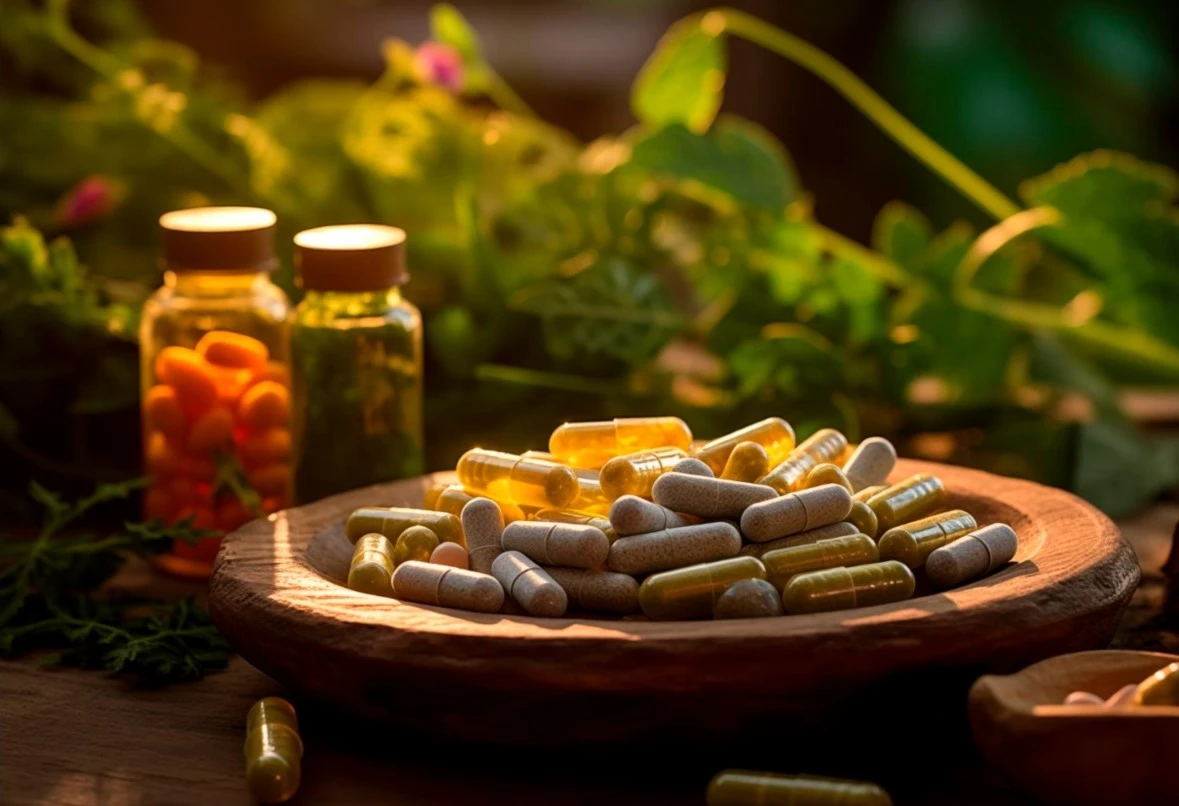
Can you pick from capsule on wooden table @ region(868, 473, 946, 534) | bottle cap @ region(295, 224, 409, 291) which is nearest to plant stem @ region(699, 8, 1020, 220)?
bottle cap @ region(295, 224, 409, 291)

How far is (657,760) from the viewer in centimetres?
90

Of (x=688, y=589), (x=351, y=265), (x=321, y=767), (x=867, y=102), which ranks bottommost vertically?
(x=321, y=767)

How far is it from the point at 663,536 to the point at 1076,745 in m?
0.28

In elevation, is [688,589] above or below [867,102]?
below

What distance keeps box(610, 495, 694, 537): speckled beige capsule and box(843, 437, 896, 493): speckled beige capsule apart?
0.72ft

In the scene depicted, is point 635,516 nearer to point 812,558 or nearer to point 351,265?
point 812,558

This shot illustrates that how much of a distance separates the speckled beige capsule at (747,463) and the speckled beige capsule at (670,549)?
11 centimetres

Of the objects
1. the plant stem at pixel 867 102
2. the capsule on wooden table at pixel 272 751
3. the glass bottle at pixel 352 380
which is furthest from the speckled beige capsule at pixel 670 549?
the plant stem at pixel 867 102

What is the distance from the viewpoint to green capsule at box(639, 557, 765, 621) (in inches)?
36.6

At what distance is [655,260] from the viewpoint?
5.50 ft

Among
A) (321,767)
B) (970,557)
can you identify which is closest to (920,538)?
(970,557)

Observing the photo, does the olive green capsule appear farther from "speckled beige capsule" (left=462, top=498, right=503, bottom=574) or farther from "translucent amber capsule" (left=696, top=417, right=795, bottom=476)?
"translucent amber capsule" (left=696, top=417, right=795, bottom=476)

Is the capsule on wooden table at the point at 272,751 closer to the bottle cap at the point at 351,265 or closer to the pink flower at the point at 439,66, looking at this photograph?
the bottle cap at the point at 351,265

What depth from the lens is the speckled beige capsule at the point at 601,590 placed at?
0.95 m
